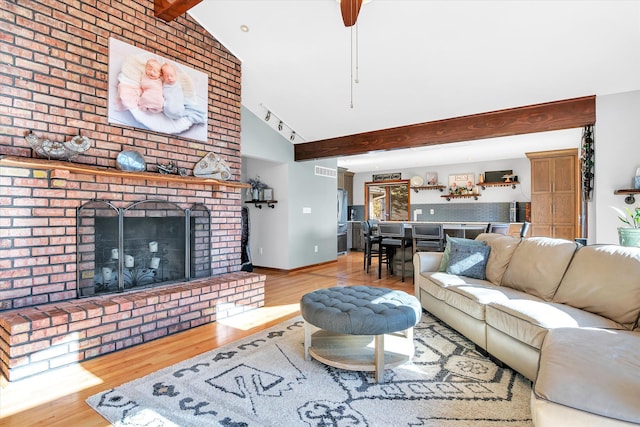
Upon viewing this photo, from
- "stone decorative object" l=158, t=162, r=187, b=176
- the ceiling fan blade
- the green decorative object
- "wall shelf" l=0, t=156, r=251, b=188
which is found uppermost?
the ceiling fan blade

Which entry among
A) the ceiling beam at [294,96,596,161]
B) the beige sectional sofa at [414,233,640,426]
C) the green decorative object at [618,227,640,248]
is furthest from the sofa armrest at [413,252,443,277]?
the ceiling beam at [294,96,596,161]

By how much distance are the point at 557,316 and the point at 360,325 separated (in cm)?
122

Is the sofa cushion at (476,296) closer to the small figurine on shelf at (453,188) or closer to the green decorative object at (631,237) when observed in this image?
the green decorative object at (631,237)

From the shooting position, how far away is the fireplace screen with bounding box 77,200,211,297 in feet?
9.39

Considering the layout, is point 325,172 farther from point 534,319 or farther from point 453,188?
point 534,319

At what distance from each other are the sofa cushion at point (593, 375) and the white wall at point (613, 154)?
2.78m

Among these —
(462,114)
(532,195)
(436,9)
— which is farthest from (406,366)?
(532,195)

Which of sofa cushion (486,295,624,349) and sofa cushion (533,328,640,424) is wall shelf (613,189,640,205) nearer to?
sofa cushion (486,295,624,349)

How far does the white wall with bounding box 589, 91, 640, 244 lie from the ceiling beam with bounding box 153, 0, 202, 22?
14.6ft

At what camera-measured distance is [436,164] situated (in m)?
8.96

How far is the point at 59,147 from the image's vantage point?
2.60 m

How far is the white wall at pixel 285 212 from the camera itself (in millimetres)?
6109

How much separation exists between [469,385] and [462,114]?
11.6ft

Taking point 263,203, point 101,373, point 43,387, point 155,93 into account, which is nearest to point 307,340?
point 101,373
